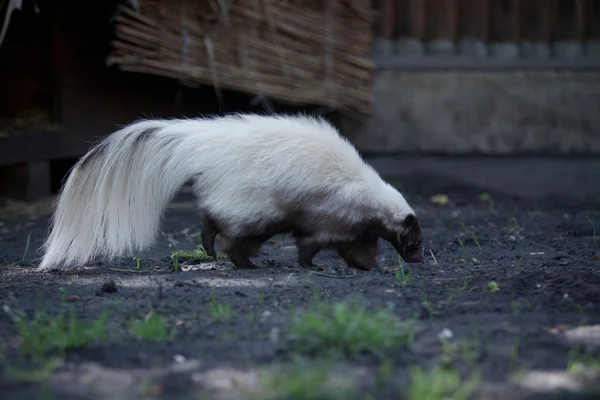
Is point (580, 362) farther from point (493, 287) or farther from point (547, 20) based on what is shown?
point (547, 20)

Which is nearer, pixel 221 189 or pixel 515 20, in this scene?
pixel 221 189

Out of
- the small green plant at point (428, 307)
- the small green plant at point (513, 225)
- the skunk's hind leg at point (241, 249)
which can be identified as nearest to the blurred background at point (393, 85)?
the small green plant at point (513, 225)

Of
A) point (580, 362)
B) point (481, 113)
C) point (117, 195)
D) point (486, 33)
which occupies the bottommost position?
point (580, 362)

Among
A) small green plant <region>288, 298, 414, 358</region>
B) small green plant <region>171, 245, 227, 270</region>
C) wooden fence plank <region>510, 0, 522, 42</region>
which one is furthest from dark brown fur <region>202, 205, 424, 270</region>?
wooden fence plank <region>510, 0, 522, 42</region>

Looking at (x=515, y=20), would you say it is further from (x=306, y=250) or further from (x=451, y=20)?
(x=306, y=250)

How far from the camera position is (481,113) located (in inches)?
341

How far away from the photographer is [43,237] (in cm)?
688

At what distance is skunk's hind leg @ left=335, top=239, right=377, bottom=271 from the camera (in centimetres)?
583

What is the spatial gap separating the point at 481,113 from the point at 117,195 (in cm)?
453

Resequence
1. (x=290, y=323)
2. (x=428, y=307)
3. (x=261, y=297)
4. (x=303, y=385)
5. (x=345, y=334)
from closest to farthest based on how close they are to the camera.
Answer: (x=303, y=385)
(x=345, y=334)
(x=290, y=323)
(x=428, y=307)
(x=261, y=297)

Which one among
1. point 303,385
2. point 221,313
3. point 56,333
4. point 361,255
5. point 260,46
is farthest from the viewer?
point 260,46

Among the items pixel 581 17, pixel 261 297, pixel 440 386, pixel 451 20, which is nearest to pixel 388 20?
pixel 451 20

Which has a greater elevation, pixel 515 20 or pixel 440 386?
pixel 515 20

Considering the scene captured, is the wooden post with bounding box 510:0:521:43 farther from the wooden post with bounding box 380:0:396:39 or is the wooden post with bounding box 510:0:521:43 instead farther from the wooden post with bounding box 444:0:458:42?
the wooden post with bounding box 380:0:396:39
